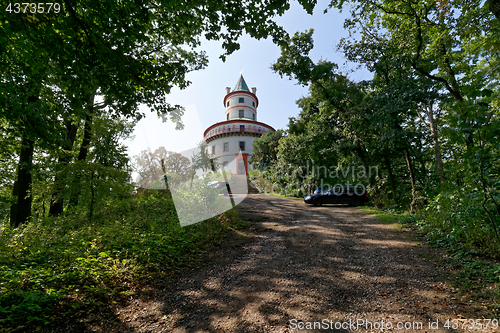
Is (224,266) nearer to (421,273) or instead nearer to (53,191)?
(421,273)

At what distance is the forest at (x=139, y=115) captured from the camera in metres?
3.88

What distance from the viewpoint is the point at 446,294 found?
3602 mm

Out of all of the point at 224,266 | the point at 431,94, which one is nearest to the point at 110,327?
the point at 224,266

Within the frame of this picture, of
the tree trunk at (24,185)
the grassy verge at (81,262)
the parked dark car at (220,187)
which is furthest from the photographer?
the parked dark car at (220,187)

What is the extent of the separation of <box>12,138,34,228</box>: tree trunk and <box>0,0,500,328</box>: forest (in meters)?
0.05

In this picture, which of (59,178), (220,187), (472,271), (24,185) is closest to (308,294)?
(472,271)

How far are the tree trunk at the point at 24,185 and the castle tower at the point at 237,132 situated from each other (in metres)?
28.5

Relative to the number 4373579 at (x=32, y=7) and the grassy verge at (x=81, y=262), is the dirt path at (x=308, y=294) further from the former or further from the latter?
the number 4373579 at (x=32, y=7)

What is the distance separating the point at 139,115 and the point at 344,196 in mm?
14081

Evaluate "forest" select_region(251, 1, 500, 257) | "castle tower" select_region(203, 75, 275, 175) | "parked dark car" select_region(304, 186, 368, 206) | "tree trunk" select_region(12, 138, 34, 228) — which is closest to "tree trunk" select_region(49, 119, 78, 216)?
"tree trunk" select_region(12, 138, 34, 228)

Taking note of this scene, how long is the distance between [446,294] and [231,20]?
22.6ft

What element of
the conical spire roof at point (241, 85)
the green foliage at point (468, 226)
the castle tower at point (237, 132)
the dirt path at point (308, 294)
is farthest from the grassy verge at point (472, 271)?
the conical spire roof at point (241, 85)

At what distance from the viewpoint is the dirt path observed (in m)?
3.15

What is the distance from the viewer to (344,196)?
14.9m
